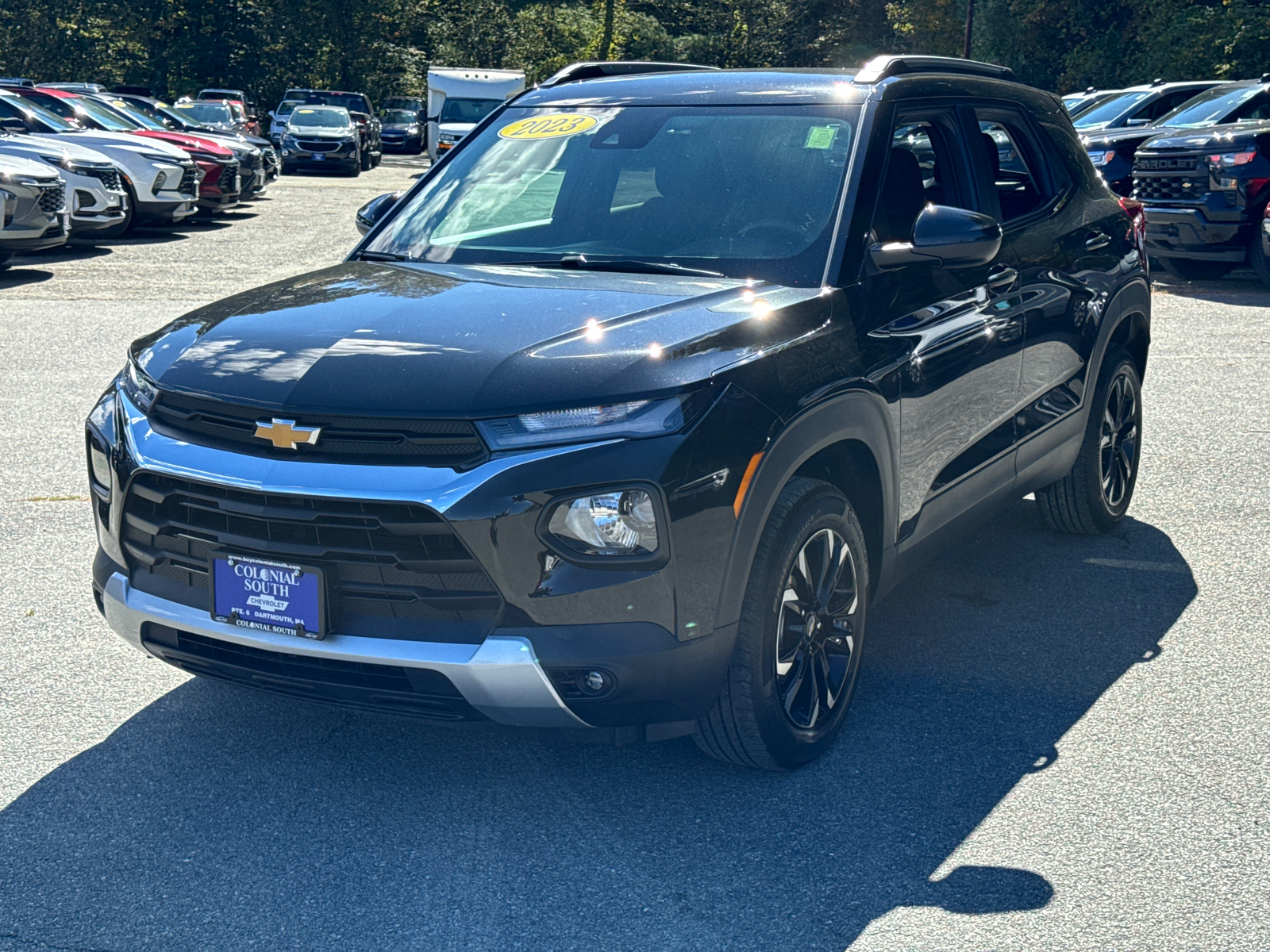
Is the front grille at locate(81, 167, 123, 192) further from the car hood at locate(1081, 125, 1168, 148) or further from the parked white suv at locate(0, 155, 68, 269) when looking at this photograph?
the car hood at locate(1081, 125, 1168, 148)

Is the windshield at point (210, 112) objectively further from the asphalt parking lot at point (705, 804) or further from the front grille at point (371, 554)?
the front grille at point (371, 554)

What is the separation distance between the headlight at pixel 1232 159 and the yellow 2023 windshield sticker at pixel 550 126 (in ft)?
35.2

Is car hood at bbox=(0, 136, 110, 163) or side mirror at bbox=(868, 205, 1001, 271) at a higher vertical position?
side mirror at bbox=(868, 205, 1001, 271)

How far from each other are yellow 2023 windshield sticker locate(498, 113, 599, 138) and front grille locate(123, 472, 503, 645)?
2036 mm

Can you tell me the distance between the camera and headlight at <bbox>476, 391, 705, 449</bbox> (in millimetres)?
3012

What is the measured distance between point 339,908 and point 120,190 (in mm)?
15105

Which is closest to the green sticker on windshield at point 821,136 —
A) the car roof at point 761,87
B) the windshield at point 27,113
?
the car roof at point 761,87

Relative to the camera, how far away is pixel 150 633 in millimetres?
3430

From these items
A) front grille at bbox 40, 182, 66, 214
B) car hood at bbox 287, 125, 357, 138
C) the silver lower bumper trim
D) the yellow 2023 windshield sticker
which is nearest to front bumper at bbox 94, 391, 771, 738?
the silver lower bumper trim

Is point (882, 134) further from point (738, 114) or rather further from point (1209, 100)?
point (1209, 100)

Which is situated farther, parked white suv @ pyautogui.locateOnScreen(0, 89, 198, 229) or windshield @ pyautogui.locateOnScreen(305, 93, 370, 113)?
windshield @ pyautogui.locateOnScreen(305, 93, 370, 113)

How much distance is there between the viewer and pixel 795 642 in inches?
141

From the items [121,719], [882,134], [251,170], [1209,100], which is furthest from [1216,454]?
[251,170]

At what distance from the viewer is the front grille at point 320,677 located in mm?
3096
